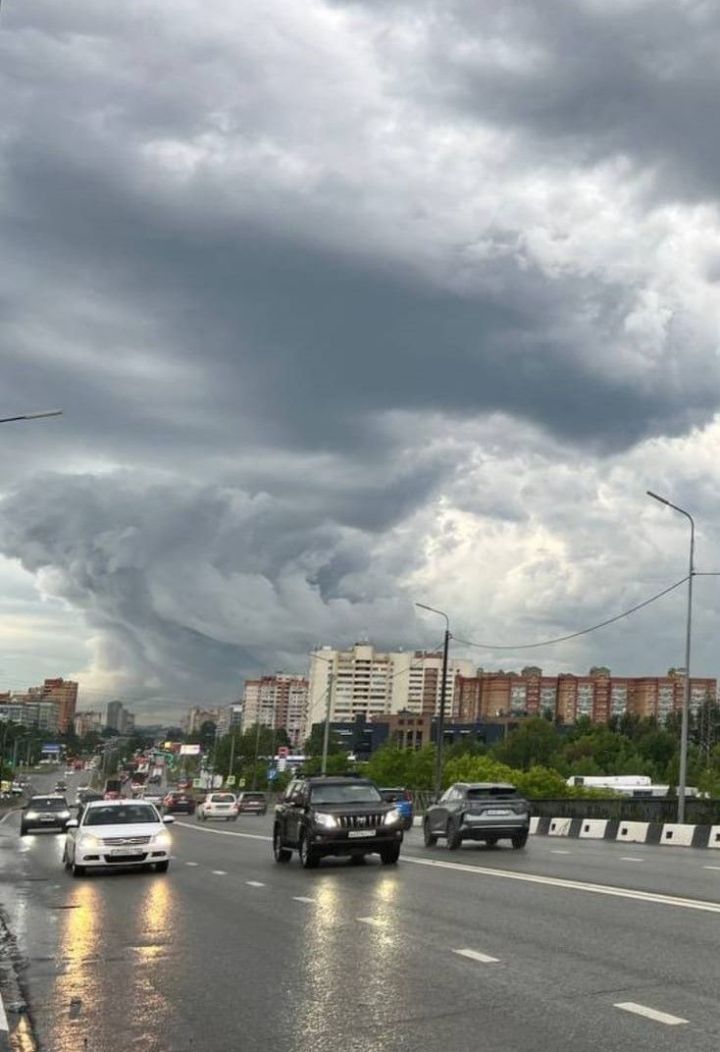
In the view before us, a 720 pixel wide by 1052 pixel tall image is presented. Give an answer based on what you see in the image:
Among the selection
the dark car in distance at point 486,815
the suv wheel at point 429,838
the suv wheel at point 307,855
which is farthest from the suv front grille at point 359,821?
the suv wheel at point 429,838

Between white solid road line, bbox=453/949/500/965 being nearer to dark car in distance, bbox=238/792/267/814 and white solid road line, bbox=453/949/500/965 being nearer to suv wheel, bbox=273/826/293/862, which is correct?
suv wheel, bbox=273/826/293/862

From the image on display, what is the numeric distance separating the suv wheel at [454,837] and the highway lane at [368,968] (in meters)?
9.57

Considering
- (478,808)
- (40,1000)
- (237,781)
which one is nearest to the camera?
(40,1000)

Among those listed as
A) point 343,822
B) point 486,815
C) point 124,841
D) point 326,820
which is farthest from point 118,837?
point 486,815

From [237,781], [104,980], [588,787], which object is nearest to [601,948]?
[104,980]

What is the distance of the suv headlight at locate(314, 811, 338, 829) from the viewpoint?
2088cm

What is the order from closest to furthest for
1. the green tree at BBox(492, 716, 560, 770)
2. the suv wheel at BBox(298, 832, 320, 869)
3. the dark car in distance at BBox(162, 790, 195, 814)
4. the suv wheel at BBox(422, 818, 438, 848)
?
the suv wheel at BBox(298, 832, 320, 869)
the suv wheel at BBox(422, 818, 438, 848)
the dark car in distance at BBox(162, 790, 195, 814)
the green tree at BBox(492, 716, 560, 770)

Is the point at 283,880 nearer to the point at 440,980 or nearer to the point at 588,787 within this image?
the point at 440,980

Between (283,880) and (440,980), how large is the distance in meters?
10.5

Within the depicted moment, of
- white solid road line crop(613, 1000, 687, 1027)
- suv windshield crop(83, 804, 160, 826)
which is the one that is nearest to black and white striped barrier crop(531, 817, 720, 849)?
suv windshield crop(83, 804, 160, 826)

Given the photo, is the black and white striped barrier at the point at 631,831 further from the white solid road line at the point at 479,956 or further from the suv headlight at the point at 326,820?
the white solid road line at the point at 479,956

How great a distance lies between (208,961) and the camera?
403 inches

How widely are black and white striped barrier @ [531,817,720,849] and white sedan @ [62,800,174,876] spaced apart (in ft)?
49.9

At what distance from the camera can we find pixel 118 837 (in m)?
20.6
